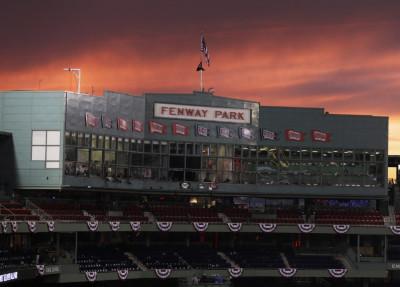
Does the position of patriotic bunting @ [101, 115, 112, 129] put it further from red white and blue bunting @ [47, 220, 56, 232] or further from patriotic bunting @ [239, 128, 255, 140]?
patriotic bunting @ [239, 128, 255, 140]

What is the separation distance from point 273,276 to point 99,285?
590 inches

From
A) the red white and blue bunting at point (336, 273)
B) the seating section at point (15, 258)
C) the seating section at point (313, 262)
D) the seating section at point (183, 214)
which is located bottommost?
the red white and blue bunting at point (336, 273)

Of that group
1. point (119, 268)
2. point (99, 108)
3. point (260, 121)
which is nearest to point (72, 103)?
point (99, 108)

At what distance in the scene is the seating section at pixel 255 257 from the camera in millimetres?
76000

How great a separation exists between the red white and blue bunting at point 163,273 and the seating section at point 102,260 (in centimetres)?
183

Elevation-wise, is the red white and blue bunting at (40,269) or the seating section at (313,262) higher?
the red white and blue bunting at (40,269)

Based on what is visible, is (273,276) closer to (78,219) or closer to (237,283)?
(237,283)

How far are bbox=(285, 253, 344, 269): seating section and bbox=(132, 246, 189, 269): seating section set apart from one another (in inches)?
408

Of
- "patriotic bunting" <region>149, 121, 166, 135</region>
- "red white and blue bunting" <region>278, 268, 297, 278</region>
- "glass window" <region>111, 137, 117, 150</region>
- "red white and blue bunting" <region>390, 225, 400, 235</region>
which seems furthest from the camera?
"red white and blue bunting" <region>390, 225, 400, 235</region>

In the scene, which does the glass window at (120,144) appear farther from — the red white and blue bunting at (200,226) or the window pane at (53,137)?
the red white and blue bunting at (200,226)

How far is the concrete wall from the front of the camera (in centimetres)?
6862

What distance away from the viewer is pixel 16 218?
64938mm

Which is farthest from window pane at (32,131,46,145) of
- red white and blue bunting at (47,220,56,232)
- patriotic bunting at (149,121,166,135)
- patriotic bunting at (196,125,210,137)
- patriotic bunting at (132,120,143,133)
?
patriotic bunting at (196,125,210,137)

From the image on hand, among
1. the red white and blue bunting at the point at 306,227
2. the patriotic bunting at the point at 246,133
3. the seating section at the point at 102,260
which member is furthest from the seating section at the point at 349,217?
the seating section at the point at 102,260
